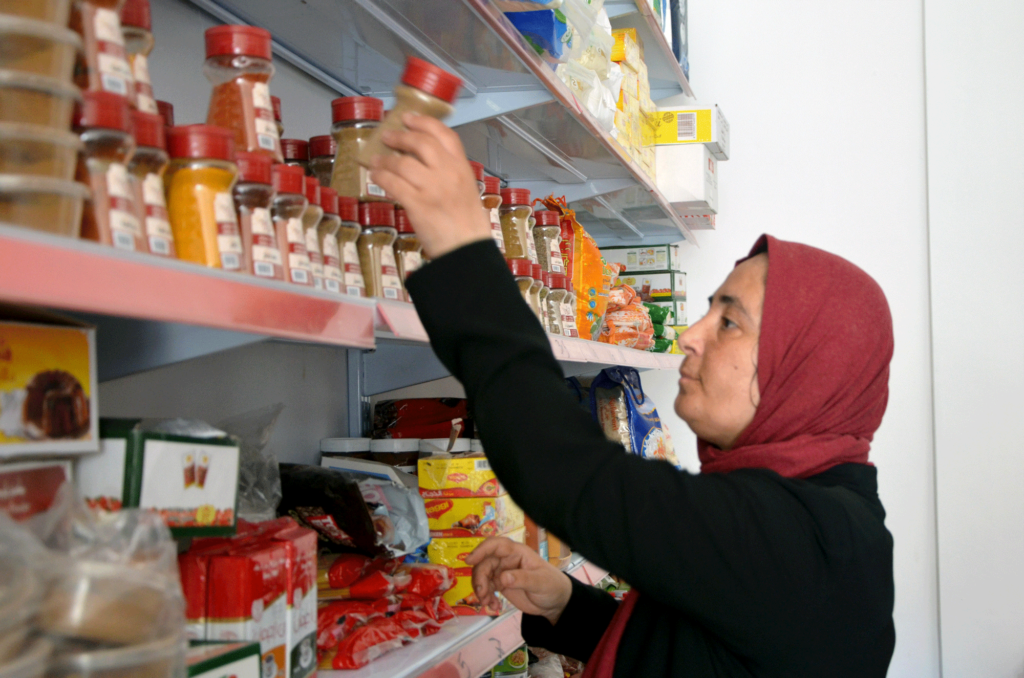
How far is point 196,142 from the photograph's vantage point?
80cm

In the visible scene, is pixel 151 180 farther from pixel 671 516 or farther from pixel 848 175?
pixel 848 175

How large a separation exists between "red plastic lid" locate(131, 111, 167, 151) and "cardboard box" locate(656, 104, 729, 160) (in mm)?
2777

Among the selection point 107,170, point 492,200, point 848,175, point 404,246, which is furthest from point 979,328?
point 107,170

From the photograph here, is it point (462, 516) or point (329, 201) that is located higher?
point (329, 201)

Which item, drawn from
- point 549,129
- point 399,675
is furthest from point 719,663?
point 549,129

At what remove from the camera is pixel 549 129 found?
209 cm

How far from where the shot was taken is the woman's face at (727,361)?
1.21 m

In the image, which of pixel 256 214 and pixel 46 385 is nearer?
pixel 46 385

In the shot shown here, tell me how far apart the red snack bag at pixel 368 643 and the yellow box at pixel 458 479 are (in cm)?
31

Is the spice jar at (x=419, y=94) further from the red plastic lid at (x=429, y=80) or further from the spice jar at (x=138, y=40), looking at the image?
the spice jar at (x=138, y=40)

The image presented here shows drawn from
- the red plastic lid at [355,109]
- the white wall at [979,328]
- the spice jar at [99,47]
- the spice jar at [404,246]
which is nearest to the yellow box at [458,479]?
the spice jar at [404,246]

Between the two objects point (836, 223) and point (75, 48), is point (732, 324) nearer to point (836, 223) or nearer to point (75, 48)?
point (75, 48)

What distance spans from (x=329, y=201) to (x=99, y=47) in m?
0.35

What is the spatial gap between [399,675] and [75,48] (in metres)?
0.88
